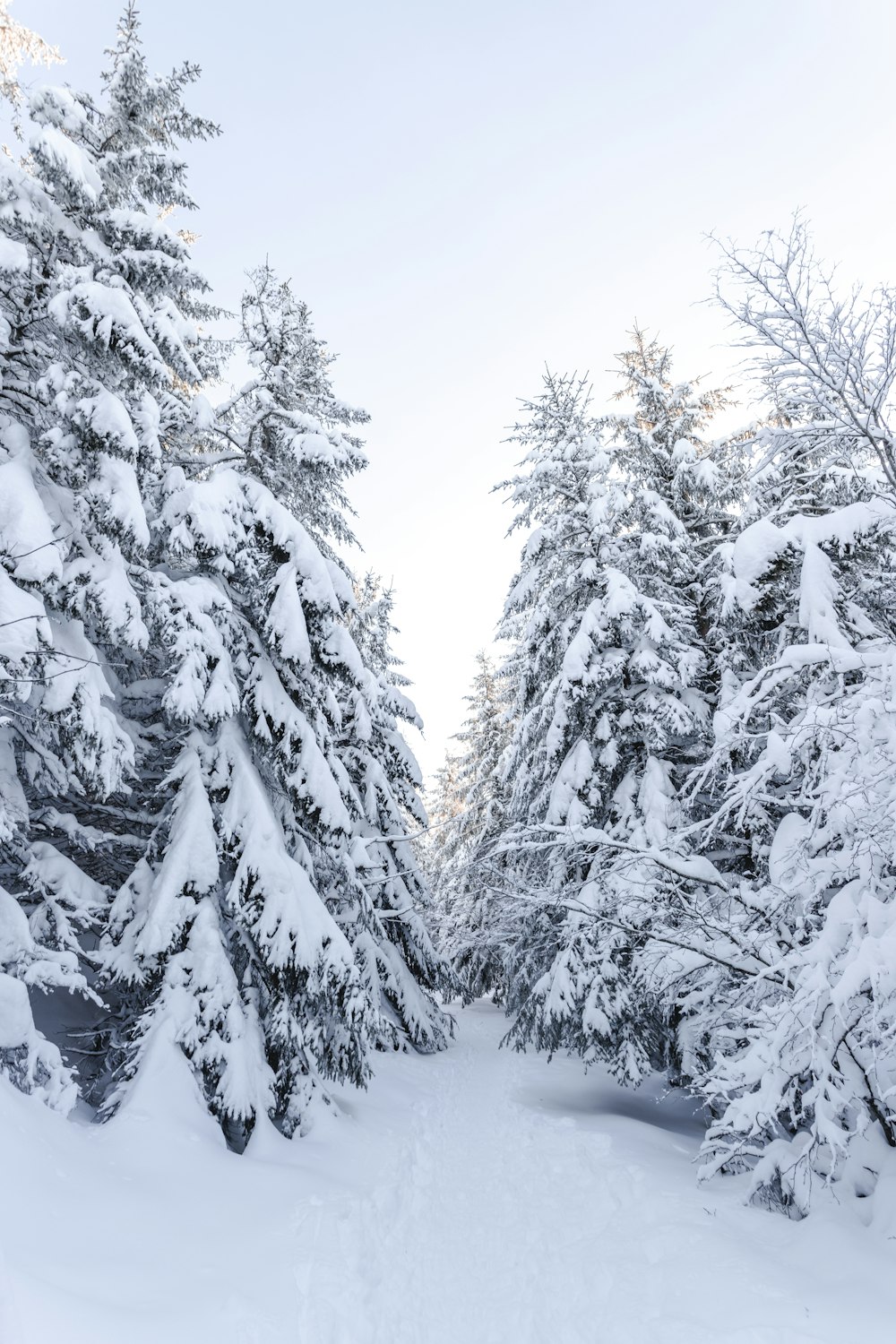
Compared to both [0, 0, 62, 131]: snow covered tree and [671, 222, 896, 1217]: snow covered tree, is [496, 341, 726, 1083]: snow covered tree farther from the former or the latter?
[0, 0, 62, 131]: snow covered tree

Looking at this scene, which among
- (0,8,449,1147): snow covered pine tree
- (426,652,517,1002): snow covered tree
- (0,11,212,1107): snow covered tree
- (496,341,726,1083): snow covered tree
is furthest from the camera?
(426,652,517,1002): snow covered tree

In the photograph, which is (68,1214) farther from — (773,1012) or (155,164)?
(155,164)

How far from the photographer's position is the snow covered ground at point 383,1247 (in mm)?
4055

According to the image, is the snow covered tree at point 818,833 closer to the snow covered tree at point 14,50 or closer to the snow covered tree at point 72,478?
the snow covered tree at point 72,478

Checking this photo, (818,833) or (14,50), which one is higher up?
(14,50)

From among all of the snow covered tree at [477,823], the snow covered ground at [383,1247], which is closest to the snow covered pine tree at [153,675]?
the snow covered ground at [383,1247]

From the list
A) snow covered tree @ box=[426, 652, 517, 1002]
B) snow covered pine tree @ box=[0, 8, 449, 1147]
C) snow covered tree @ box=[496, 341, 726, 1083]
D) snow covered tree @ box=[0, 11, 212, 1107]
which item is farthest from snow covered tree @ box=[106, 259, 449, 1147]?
snow covered tree @ box=[426, 652, 517, 1002]

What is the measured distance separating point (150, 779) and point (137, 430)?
15.2ft

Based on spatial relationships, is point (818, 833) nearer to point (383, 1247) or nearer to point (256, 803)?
point (383, 1247)

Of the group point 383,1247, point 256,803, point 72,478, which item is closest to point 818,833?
point 383,1247

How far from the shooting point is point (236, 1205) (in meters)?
5.66

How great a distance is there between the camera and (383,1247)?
18.5 ft

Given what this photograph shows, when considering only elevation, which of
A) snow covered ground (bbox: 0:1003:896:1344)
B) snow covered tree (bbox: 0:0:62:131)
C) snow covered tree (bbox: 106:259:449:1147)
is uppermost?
snow covered tree (bbox: 0:0:62:131)

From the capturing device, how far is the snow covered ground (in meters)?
4.05
